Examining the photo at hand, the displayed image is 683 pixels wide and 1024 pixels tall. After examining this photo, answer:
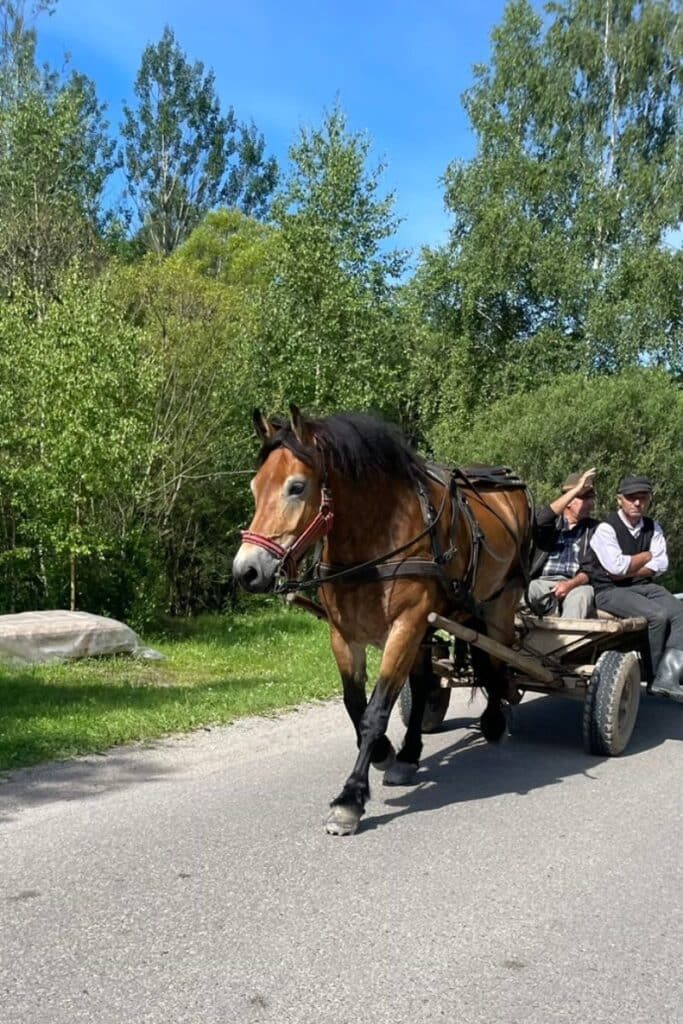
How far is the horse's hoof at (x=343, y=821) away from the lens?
471 centimetres

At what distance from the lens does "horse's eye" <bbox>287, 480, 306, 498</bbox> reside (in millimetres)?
4727

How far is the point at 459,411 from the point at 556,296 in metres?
5.35

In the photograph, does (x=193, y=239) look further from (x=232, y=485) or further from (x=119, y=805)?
(x=119, y=805)

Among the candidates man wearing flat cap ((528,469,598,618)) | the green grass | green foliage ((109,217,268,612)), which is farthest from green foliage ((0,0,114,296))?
man wearing flat cap ((528,469,598,618))

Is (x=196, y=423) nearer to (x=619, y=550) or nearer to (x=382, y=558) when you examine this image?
(x=619, y=550)

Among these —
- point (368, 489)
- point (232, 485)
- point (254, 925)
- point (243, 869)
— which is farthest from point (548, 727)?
point (232, 485)

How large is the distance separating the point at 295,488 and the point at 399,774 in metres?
1.98

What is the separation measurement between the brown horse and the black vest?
5.20 feet

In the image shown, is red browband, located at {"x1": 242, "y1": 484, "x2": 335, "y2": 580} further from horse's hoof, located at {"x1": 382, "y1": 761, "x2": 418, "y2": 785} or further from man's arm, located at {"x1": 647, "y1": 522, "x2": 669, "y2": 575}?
man's arm, located at {"x1": 647, "y1": 522, "x2": 669, "y2": 575}

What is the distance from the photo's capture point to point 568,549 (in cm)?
762

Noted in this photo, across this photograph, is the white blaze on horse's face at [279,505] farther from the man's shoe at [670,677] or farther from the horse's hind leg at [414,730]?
the man's shoe at [670,677]

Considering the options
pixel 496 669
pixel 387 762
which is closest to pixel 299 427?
pixel 387 762

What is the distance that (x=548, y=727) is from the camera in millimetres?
7352

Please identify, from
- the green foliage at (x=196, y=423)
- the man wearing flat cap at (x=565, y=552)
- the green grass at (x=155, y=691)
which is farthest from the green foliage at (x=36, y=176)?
the man wearing flat cap at (x=565, y=552)
